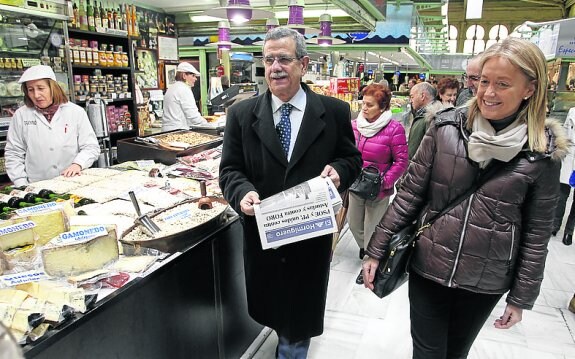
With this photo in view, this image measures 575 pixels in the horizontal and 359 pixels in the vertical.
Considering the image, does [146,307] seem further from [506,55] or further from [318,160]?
[506,55]

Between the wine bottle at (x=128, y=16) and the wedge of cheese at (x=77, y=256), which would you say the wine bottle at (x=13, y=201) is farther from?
the wine bottle at (x=128, y=16)

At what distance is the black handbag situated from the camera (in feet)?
5.65

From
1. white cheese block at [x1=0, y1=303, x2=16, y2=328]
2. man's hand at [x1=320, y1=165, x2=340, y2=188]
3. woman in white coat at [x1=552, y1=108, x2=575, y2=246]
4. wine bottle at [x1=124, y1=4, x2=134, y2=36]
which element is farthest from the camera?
wine bottle at [x1=124, y1=4, x2=134, y2=36]

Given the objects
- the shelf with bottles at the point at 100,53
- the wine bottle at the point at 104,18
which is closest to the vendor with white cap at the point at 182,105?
the shelf with bottles at the point at 100,53

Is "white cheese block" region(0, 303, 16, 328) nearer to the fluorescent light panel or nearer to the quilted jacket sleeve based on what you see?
the quilted jacket sleeve

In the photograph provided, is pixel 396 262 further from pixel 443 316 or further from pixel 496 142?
pixel 496 142

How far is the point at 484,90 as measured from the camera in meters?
1.53

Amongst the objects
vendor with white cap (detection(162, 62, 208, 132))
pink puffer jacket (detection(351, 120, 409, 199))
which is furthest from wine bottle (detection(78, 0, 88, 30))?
pink puffer jacket (detection(351, 120, 409, 199))

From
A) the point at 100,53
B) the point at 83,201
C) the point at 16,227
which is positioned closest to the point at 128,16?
the point at 100,53

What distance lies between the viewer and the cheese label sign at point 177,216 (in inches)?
84.7

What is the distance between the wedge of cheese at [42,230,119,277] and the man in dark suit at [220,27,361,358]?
1.96 ft

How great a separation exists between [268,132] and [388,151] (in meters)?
1.93

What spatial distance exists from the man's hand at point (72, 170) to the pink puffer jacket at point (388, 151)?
7.64 ft

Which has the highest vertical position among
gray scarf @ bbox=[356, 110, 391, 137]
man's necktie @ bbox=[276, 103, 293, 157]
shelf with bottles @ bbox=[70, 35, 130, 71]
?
shelf with bottles @ bbox=[70, 35, 130, 71]
